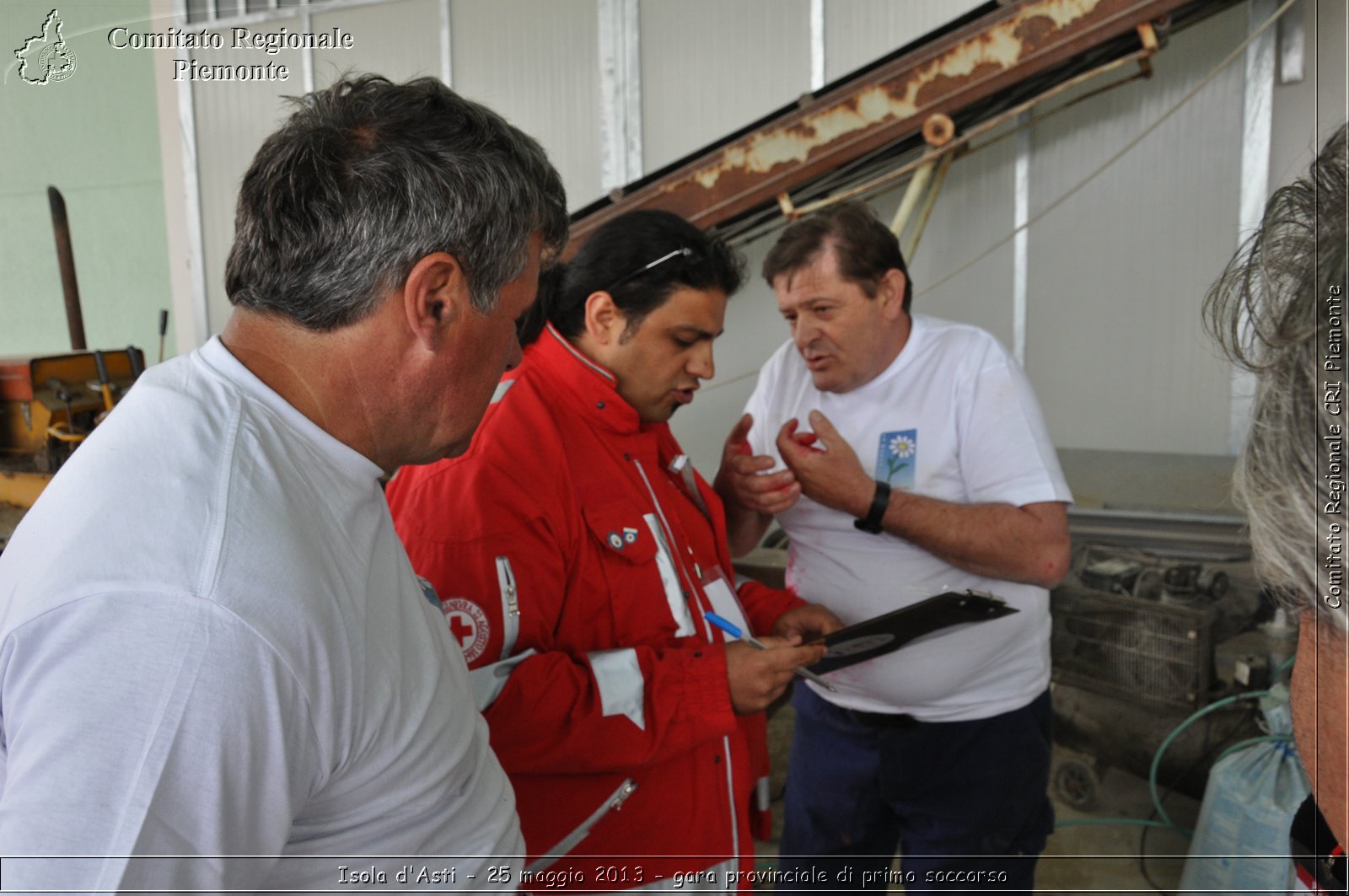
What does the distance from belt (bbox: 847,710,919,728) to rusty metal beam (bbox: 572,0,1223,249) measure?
2561mm

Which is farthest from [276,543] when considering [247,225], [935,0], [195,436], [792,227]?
[935,0]

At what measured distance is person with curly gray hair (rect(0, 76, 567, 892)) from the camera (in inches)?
27.1

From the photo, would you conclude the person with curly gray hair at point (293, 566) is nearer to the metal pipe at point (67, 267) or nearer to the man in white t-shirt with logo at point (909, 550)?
the man in white t-shirt with logo at point (909, 550)

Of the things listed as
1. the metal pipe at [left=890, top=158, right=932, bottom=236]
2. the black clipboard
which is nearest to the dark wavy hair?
the black clipboard

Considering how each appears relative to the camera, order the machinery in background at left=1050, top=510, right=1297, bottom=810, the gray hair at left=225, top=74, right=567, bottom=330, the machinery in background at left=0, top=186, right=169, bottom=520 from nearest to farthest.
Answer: the gray hair at left=225, top=74, right=567, bottom=330 < the machinery in background at left=1050, top=510, right=1297, bottom=810 < the machinery in background at left=0, top=186, right=169, bottom=520

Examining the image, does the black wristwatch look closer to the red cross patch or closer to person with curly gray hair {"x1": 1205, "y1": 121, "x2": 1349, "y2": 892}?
the red cross patch

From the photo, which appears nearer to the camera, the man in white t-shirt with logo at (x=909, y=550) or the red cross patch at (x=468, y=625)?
the red cross patch at (x=468, y=625)

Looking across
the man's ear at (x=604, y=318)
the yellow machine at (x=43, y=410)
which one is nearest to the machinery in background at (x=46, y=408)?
the yellow machine at (x=43, y=410)

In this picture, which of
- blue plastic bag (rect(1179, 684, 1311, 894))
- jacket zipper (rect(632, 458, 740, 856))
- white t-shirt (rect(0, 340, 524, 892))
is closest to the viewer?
white t-shirt (rect(0, 340, 524, 892))

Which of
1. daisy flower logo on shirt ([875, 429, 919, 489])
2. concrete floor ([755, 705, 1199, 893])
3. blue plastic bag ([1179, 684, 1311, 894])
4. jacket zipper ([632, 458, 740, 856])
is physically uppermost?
daisy flower logo on shirt ([875, 429, 919, 489])

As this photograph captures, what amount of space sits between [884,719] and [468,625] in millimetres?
1192

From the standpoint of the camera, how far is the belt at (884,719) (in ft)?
7.07

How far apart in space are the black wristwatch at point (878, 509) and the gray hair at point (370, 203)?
129 centimetres

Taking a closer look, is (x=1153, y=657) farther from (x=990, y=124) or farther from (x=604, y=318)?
(x=604, y=318)
